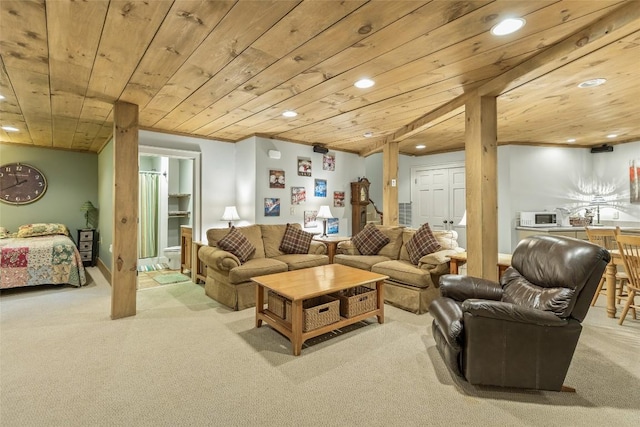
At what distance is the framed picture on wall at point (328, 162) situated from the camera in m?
5.82

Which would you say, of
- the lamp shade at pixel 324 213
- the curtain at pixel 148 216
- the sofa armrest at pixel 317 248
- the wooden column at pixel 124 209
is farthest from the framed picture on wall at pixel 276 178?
the curtain at pixel 148 216

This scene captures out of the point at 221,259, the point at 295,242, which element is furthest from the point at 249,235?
the point at 221,259

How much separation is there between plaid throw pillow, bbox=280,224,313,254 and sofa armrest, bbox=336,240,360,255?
1.63 feet

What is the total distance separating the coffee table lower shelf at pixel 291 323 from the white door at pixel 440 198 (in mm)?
3649

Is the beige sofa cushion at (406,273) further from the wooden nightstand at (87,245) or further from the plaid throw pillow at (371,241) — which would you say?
the wooden nightstand at (87,245)

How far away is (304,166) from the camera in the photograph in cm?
552

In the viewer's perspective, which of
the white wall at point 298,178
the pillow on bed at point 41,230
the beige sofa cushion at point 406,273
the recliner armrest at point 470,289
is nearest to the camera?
the recliner armrest at point 470,289

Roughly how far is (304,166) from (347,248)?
1.72m

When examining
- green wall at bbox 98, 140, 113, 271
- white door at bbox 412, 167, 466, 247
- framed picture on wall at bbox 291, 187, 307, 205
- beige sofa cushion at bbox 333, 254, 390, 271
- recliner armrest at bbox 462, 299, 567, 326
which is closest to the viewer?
recliner armrest at bbox 462, 299, 567, 326

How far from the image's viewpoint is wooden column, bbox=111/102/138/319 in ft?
10.8

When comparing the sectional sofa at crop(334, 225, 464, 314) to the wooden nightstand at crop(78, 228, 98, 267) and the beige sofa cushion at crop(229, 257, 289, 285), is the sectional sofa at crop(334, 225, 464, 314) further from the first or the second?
the wooden nightstand at crop(78, 228, 98, 267)

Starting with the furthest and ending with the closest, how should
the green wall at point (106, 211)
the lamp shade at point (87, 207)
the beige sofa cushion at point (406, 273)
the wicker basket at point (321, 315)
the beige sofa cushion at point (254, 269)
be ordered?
the lamp shade at point (87, 207)
the green wall at point (106, 211)
the beige sofa cushion at point (254, 269)
the beige sofa cushion at point (406, 273)
the wicker basket at point (321, 315)

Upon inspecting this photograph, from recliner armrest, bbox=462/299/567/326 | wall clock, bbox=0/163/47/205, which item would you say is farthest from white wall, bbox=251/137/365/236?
wall clock, bbox=0/163/47/205

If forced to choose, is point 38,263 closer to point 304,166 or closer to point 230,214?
point 230,214
